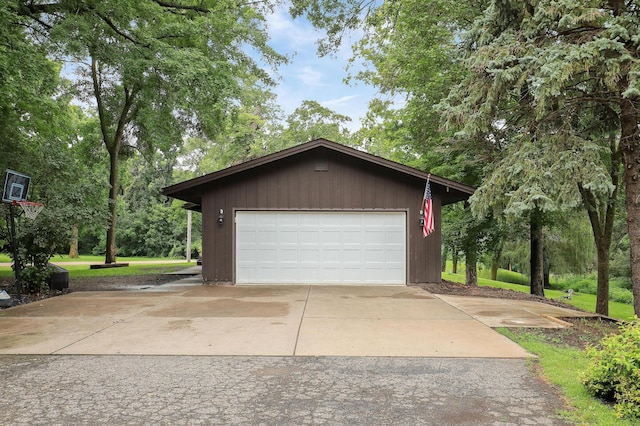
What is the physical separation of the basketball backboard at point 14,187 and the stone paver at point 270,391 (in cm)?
462

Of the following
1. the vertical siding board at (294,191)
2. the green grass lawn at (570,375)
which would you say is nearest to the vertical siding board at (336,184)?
the vertical siding board at (294,191)

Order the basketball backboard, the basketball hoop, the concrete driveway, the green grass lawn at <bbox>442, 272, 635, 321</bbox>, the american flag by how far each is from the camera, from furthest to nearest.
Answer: the green grass lawn at <bbox>442, 272, 635, 321</bbox>, the american flag, the basketball hoop, the basketball backboard, the concrete driveway

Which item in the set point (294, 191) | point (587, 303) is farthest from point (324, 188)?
point (587, 303)

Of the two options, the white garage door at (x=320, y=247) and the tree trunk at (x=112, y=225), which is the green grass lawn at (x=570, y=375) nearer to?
the white garage door at (x=320, y=247)

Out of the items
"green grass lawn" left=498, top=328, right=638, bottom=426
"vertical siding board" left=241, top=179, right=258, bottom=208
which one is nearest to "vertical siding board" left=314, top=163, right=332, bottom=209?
"vertical siding board" left=241, top=179, right=258, bottom=208

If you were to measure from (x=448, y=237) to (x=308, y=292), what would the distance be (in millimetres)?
6419

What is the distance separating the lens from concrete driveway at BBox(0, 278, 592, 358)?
4.77 metres

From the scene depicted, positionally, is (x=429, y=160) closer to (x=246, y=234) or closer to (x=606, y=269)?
(x=606, y=269)

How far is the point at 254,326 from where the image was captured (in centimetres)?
592

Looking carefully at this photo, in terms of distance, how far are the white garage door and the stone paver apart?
22.0 feet

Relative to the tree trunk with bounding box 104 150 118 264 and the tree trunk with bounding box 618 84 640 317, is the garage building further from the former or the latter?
the tree trunk with bounding box 104 150 118 264

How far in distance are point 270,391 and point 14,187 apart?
7.30 m

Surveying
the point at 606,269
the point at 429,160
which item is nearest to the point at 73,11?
the point at 429,160

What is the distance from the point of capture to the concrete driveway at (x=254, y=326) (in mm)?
4773
